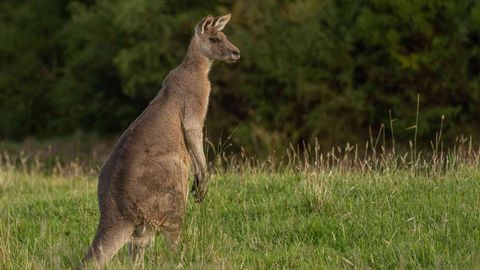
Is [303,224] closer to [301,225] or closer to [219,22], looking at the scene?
[301,225]

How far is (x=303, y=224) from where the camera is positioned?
28.7 ft

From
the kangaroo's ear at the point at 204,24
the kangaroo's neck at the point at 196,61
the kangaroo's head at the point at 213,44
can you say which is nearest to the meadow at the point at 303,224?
the kangaroo's neck at the point at 196,61

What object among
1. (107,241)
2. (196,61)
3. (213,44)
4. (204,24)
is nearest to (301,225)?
(107,241)

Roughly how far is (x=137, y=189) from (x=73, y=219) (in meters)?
→ 2.32

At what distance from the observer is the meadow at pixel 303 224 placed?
25.2 feet

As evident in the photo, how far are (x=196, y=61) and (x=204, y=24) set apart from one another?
0.47 meters

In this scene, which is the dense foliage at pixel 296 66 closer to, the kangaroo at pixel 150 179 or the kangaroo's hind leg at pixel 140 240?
the kangaroo at pixel 150 179

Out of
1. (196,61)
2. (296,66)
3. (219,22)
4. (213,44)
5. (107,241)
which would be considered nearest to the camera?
(107,241)

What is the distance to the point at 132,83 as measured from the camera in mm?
33031

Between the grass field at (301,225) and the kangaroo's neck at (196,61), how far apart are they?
1.27 meters

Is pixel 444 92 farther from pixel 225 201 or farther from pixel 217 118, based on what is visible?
pixel 225 201

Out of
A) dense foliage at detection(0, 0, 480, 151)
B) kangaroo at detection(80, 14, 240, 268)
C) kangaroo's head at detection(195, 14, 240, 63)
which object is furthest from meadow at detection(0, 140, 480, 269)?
dense foliage at detection(0, 0, 480, 151)

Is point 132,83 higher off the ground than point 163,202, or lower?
lower

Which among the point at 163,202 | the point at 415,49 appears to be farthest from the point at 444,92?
the point at 163,202
